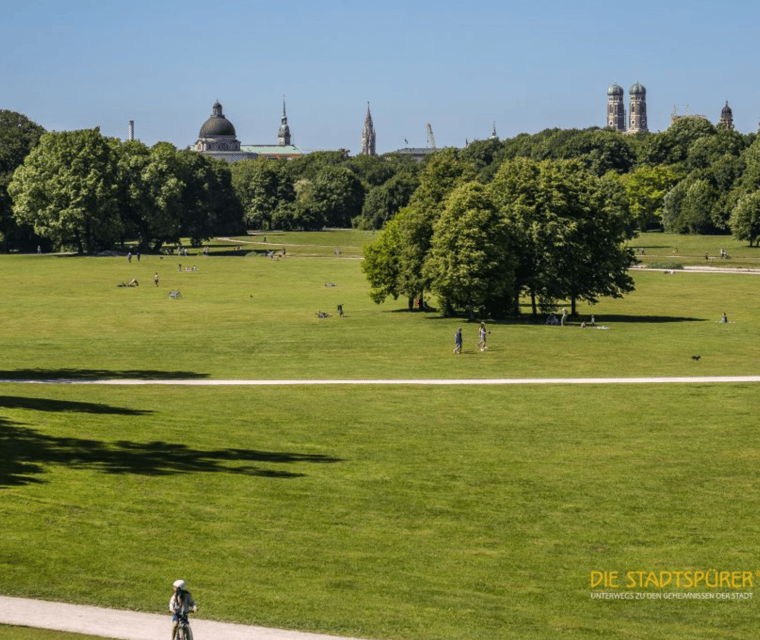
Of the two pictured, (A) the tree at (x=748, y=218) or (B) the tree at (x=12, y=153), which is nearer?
(A) the tree at (x=748, y=218)

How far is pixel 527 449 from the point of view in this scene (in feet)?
124

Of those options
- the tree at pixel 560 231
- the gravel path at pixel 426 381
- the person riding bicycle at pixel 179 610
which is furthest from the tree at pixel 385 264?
the person riding bicycle at pixel 179 610

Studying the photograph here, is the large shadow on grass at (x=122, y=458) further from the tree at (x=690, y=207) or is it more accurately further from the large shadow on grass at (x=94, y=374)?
the tree at (x=690, y=207)

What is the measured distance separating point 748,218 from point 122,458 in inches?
4549

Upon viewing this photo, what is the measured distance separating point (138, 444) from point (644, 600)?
1773 centimetres

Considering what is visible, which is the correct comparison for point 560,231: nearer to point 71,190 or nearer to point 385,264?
point 385,264

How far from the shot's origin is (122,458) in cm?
3469

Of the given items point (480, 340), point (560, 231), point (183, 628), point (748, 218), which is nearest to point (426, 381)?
point (480, 340)

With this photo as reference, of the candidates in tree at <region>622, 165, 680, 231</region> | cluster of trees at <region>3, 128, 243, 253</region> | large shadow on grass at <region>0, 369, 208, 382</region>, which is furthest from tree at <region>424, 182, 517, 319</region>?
tree at <region>622, 165, 680, 231</region>

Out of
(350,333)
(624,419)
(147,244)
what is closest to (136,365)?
(350,333)

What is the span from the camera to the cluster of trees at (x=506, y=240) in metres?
74.2

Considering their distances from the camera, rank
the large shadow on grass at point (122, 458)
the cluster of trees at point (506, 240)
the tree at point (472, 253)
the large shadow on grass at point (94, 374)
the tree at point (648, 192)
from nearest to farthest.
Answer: the large shadow on grass at point (122, 458)
the large shadow on grass at point (94, 374)
the tree at point (472, 253)
the cluster of trees at point (506, 240)
the tree at point (648, 192)

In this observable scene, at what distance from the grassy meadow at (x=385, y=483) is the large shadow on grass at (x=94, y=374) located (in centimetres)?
34

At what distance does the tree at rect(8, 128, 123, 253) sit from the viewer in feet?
439
